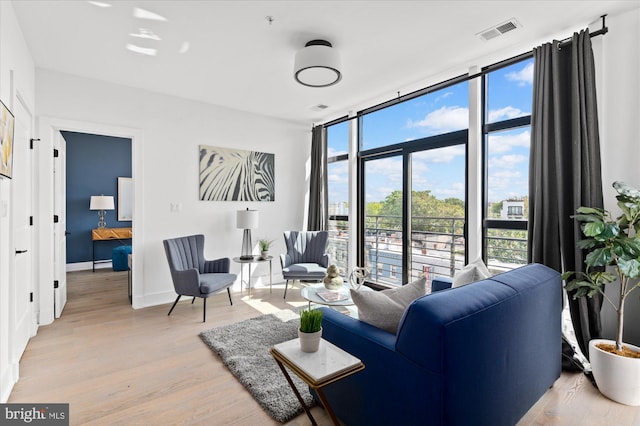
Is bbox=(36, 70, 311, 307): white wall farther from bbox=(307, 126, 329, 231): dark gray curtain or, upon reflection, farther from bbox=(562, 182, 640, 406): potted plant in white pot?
bbox=(562, 182, 640, 406): potted plant in white pot

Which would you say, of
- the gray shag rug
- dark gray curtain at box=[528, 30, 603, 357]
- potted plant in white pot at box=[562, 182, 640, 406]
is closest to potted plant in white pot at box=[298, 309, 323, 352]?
the gray shag rug

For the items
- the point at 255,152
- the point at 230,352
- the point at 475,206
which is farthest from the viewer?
the point at 255,152

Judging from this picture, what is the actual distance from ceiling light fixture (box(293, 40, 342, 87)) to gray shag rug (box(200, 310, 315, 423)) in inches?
98.3

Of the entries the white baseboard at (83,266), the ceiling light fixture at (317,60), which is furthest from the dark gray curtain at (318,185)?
the white baseboard at (83,266)

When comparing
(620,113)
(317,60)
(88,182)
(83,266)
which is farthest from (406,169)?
(83,266)

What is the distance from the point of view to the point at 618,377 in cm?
205

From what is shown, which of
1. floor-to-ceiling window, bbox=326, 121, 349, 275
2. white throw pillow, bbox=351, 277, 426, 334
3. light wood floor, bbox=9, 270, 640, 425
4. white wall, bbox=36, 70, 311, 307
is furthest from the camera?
floor-to-ceiling window, bbox=326, 121, 349, 275

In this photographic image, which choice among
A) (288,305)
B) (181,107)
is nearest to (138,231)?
(181,107)

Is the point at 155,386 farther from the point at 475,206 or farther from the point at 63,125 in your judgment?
the point at 475,206

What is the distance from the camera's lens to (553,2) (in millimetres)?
2334

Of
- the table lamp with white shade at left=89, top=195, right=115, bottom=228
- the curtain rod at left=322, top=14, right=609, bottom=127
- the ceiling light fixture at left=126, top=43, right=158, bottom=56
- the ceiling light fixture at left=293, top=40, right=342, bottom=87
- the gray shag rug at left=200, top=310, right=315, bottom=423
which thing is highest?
the ceiling light fixture at left=126, top=43, right=158, bottom=56

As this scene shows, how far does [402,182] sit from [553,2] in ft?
7.72

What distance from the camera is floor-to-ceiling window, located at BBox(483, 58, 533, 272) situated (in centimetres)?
310

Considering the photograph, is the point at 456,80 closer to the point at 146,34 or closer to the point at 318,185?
the point at 318,185
